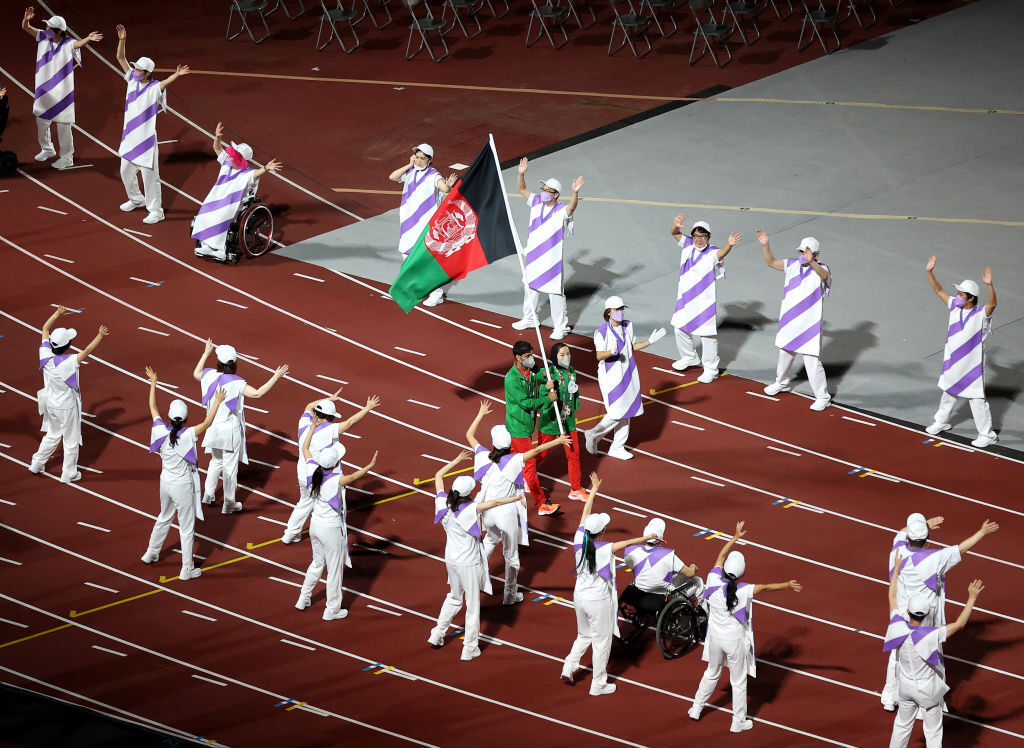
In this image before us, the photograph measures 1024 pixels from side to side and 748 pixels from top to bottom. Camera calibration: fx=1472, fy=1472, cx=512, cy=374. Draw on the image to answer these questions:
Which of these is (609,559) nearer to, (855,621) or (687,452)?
(855,621)

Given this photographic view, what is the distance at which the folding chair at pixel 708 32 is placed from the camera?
27.5 m

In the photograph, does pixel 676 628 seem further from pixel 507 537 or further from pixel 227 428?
pixel 227 428

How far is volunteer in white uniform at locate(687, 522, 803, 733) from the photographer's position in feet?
38.8

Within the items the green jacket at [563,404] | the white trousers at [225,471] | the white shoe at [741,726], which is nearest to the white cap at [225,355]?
the white trousers at [225,471]

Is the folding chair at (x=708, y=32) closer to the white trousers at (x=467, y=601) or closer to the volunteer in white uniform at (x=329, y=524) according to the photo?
the volunteer in white uniform at (x=329, y=524)

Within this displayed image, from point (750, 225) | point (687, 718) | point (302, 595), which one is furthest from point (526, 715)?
point (750, 225)

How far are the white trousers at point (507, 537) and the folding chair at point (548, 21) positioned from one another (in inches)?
668

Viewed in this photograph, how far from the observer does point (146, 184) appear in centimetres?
2189

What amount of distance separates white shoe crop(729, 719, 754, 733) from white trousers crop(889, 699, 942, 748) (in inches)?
46.7

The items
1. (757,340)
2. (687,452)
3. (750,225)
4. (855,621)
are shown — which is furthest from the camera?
(750,225)

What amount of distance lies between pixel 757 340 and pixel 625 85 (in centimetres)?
930

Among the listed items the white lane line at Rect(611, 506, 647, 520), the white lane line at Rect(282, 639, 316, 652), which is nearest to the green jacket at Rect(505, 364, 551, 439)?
the white lane line at Rect(611, 506, 647, 520)

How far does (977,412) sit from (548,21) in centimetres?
1600

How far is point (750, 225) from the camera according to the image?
70.8 ft
